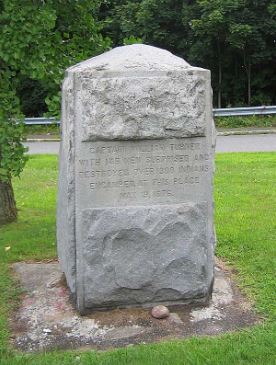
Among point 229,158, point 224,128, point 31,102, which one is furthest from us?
point 31,102

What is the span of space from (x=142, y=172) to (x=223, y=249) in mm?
1937

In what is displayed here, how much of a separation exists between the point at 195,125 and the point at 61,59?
2.42 meters

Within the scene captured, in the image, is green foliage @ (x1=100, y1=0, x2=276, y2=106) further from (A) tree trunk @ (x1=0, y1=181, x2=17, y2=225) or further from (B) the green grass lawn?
(A) tree trunk @ (x1=0, y1=181, x2=17, y2=225)

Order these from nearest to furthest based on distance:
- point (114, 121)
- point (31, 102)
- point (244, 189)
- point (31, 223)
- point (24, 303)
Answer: point (114, 121) < point (24, 303) < point (31, 223) < point (244, 189) < point (31, 102)

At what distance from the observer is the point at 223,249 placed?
5.98m

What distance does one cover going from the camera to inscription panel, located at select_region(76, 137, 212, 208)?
4.30 metres

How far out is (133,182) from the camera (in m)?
4.39

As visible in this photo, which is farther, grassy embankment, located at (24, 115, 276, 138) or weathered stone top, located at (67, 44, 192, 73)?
grassy embankment, located at (24, 115, 276, 138)

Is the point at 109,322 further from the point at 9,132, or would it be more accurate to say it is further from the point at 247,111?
the point at 247,111

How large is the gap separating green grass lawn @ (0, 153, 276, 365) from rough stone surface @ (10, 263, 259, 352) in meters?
0.12

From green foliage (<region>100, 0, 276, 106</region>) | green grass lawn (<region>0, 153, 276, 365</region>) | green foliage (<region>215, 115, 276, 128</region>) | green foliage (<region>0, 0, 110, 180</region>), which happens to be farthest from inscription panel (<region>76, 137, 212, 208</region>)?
green foliage (<region>100, 0, 276, 106</region>)

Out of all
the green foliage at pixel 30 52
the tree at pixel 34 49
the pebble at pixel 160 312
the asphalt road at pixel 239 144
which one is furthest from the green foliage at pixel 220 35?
the pebble at pixel 160 312

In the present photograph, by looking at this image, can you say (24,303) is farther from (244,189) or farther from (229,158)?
(229,158)

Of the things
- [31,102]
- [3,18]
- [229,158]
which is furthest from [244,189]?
[31,102]
